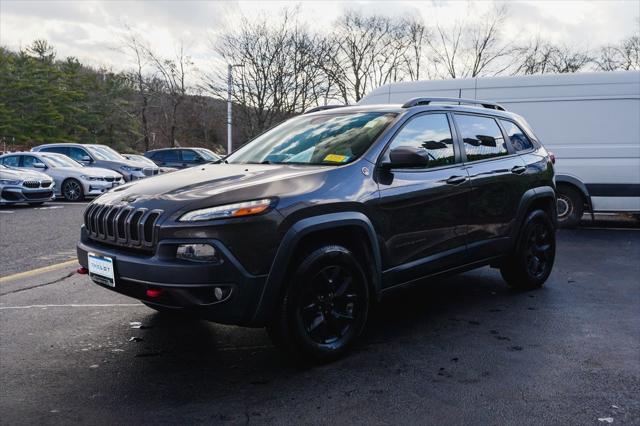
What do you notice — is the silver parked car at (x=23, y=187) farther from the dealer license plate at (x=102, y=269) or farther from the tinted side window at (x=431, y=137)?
the tinted side window at (x=431, y=137)

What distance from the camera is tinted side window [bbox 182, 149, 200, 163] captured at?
21.9m

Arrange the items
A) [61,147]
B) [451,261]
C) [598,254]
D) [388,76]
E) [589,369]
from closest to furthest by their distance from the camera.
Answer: [589,369]
[451,261]
[598,254]
[61,147]
[388,76]

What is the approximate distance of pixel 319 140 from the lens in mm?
4082

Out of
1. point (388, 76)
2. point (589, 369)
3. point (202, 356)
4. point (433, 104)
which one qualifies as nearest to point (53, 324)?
point (202, 356)

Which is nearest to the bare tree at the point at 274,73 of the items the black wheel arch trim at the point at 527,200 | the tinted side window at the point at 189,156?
the tinted side window at the point at 189,156

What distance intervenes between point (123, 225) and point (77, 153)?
1657cm

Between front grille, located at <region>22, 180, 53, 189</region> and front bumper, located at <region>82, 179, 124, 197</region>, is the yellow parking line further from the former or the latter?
front bumper, located at <region>82, 179, 124, 197</region>

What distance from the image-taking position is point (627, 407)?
2.88 meters

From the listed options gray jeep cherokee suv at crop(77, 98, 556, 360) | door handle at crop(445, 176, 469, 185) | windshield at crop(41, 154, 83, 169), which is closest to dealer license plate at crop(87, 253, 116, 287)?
gray jeep cherokee suv at crop(77, 98, 556, 360)

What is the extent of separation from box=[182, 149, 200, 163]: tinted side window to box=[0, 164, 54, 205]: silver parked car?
877 centimetres

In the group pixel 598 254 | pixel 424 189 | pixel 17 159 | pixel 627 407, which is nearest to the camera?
pixel 627 407

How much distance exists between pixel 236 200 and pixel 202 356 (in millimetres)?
1131

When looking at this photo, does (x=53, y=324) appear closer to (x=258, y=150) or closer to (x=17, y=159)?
(x=258, y=150)

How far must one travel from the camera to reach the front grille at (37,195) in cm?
1271
